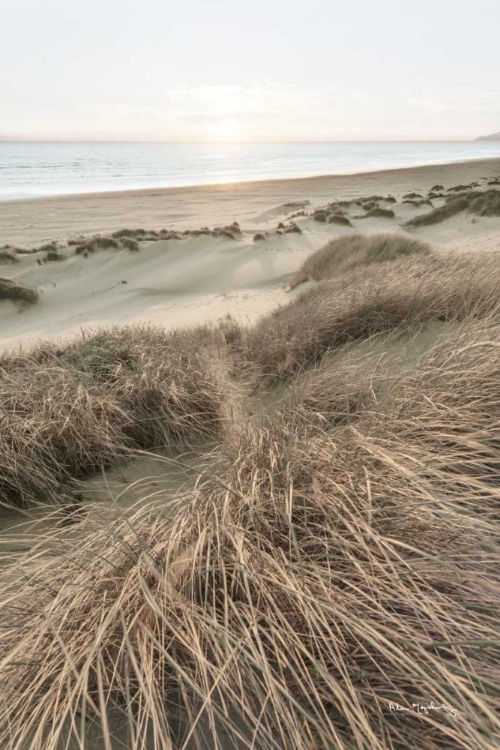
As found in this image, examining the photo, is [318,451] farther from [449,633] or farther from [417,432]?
[449,633]

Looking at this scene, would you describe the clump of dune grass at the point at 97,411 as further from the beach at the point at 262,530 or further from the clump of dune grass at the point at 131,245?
the clump of dune grass at the point at 131,245

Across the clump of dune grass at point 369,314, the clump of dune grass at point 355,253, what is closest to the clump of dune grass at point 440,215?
the clump of dune grass at point 355,253

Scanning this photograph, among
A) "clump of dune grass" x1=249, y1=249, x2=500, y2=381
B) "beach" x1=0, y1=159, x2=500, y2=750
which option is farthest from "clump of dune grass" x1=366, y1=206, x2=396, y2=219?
"clump of dune grass" x1=249, y1=249, x2=500, y2=381

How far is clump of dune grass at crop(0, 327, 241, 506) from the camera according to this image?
2.53 meters

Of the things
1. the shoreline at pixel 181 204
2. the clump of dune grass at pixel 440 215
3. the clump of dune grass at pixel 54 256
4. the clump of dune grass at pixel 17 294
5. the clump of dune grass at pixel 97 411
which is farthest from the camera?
the shoreline at pixel 181 204

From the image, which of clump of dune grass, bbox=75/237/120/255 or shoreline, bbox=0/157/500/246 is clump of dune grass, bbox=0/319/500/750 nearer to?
clump of dune grass, bbox=75/237/120/255

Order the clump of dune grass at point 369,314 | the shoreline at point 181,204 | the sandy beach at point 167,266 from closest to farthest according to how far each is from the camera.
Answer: the clump of dune grass at point 369,314
the sandy beach at point 167,266
the shoreline at point 181,204

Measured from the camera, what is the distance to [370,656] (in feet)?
3.39

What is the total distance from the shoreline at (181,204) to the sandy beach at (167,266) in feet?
0.35

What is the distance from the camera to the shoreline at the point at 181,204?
755 inches

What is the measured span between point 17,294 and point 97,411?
330 inches

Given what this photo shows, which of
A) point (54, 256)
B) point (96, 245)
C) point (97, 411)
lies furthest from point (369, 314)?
point (96, 245)
